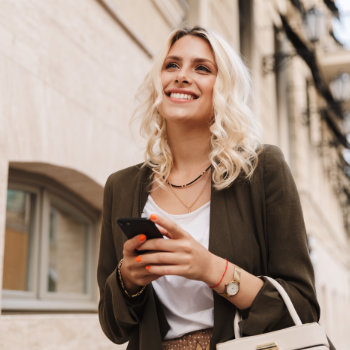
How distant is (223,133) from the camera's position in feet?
7.10

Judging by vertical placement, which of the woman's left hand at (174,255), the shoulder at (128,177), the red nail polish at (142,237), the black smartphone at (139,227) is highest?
the shoulder at (128,177)

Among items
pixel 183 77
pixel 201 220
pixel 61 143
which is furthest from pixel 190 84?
pixel 61 143

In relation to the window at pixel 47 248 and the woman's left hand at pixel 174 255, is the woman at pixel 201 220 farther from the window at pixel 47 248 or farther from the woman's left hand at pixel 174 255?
the window at pixel 47 248

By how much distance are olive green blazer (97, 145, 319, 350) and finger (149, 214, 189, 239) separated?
23cm

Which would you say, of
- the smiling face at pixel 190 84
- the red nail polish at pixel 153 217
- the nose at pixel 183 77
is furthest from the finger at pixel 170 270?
the nose at pixel 183 77

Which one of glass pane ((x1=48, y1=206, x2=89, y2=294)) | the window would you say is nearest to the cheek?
the window

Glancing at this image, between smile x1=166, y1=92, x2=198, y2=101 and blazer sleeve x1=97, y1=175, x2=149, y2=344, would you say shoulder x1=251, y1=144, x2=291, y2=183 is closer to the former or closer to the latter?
smile x1=166, y1=92, x2=198, y2=101

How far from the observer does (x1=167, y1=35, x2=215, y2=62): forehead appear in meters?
2.26

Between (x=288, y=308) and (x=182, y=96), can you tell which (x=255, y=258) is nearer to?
(x=288, y=308)

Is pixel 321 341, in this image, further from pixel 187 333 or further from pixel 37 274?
pixel 37 274

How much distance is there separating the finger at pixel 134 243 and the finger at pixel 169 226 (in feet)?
0.21

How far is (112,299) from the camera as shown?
202 cm

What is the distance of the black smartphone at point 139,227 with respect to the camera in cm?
166

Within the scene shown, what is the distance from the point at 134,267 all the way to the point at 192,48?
899 mm
